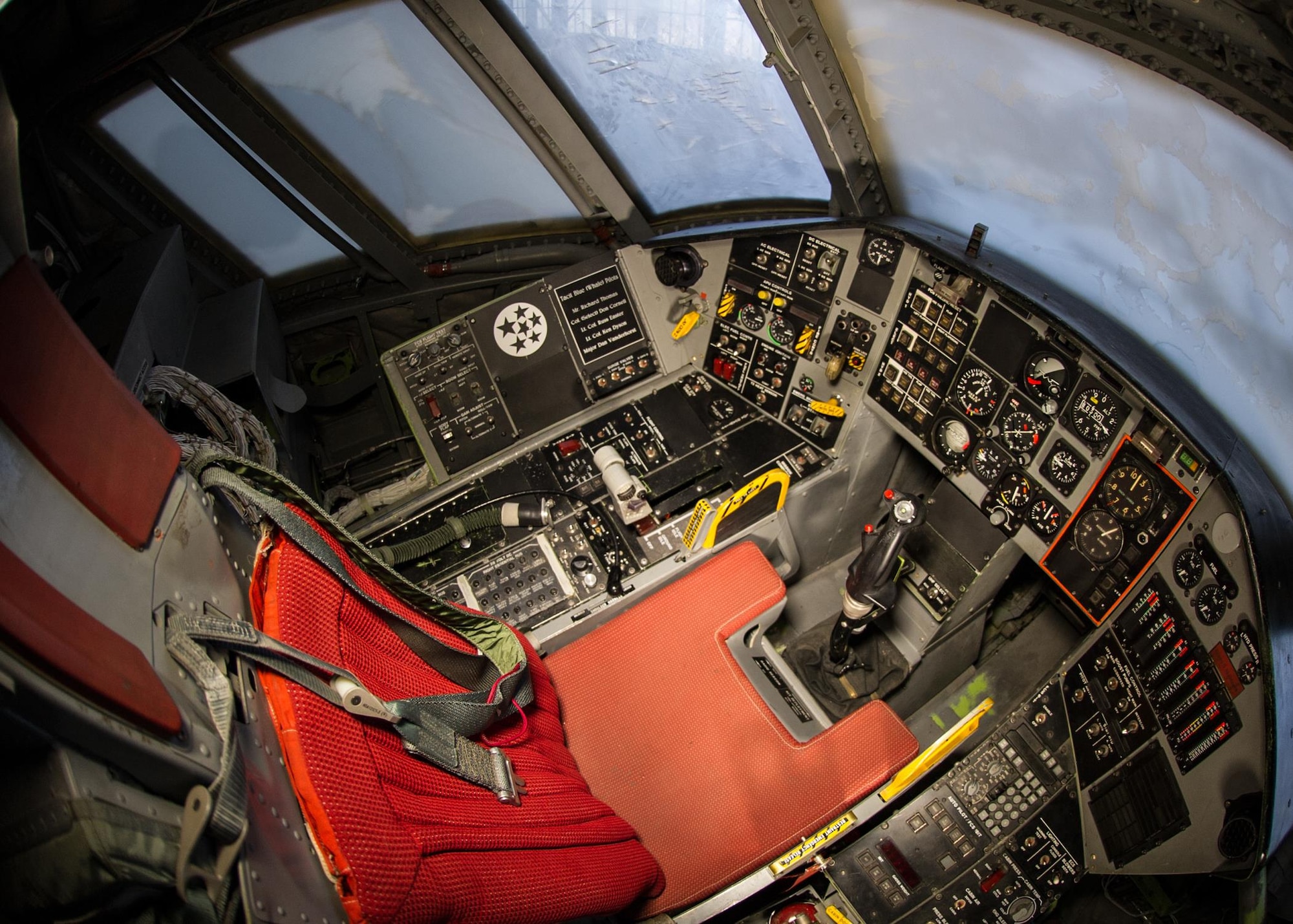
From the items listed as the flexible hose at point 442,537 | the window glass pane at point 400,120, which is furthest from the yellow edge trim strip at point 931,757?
the window glass pane at point 400,120

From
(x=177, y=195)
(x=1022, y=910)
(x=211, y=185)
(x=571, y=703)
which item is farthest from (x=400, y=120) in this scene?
(x=1022, y=910)

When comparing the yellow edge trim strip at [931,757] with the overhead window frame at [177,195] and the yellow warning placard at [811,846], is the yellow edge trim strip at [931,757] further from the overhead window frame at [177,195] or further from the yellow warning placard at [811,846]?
the overhead window frame at [177,195]

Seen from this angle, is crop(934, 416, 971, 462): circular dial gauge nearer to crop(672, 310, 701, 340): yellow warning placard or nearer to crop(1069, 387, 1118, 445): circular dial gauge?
crop(1069, 387, 1118, 445): circular dial gauge

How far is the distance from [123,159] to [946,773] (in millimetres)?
3081

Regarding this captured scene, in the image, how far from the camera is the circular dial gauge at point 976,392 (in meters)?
2.38

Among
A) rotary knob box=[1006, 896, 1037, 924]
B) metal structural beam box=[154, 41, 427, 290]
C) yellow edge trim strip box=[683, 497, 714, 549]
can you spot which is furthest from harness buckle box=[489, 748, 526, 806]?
metal structural beam box=[154, 41, 427, 290]

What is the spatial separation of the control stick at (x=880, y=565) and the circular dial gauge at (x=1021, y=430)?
0.97 ft

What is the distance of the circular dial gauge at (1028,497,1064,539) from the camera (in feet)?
7.68

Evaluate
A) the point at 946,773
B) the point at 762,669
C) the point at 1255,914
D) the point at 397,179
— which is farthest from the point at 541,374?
the point at 1255,914

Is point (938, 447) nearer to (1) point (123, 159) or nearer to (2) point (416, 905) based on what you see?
(2) point (416, 905)

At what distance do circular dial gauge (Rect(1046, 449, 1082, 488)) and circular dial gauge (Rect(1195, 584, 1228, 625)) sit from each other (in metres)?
0.42

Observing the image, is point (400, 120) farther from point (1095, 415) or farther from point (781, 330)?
point (1095, 415)

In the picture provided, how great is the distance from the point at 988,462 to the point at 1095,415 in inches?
14.5

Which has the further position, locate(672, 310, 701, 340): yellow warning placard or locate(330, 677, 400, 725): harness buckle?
locate(672, 310, 701, 340): yellow warning placard
